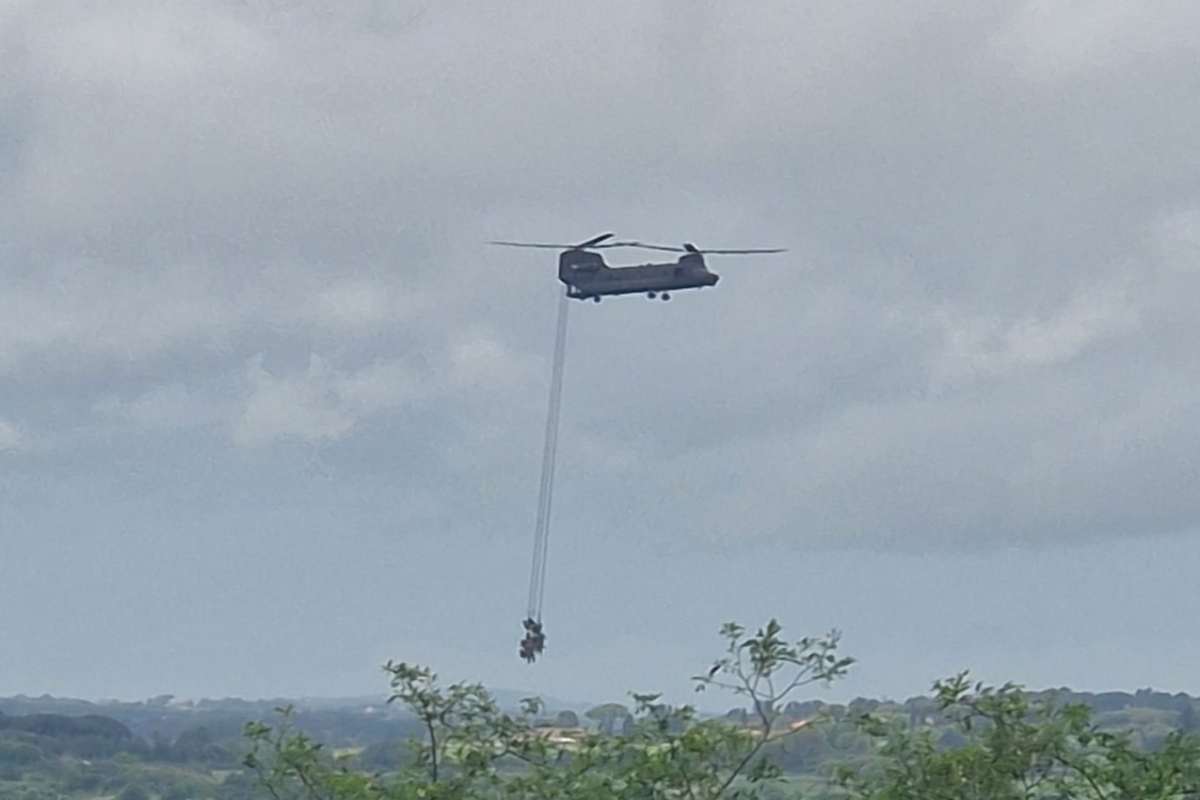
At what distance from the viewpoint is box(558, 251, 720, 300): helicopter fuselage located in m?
30.2

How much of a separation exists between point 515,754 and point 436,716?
754 mm

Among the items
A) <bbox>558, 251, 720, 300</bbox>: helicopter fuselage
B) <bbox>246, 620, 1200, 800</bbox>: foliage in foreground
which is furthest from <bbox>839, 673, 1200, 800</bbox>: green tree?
<bbox>558, 251, 720, 300</bbox>: helicopter fuselage

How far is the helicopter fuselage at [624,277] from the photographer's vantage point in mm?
30250

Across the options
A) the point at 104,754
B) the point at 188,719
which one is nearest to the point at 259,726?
the point at 104,754

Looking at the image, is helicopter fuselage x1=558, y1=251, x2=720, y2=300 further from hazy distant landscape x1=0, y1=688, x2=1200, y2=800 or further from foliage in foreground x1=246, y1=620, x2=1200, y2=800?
foliage in foreground x1=246, y1=620, x2=1200, y2=800

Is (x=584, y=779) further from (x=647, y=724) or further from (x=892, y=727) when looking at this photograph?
(x=892, y=727)

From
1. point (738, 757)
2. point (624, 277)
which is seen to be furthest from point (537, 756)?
point (624, 277)

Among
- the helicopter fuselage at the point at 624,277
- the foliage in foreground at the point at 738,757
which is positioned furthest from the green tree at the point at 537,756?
the helicopter fuselage at the point at 624,277

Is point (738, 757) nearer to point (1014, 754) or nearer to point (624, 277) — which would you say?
point (1014, 754)

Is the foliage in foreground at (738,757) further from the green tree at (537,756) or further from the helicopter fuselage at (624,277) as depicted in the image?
the helicopter fuselage at (624,277)

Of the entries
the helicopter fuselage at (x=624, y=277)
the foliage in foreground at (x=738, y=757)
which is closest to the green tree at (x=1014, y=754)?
the foliage in foreground at (x=738, y=757)

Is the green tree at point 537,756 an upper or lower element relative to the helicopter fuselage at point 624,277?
lower

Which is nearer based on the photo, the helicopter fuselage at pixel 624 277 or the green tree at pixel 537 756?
the green tree at pixel 537 756

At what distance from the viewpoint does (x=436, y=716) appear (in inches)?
750
